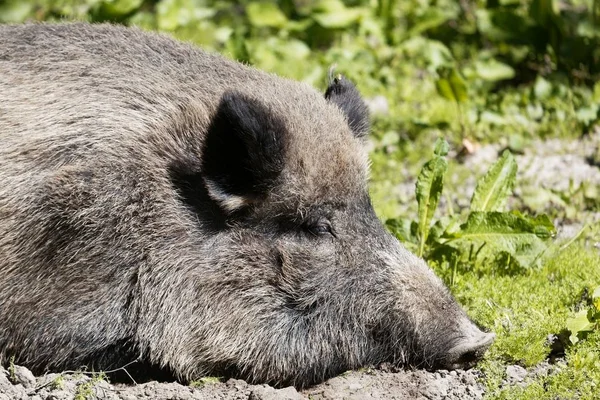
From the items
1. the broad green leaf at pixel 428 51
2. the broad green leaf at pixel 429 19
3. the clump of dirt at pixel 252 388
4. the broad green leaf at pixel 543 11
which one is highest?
the broad green leaf at pixel 543 11

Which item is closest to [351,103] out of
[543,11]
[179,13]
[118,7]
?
[118,7]

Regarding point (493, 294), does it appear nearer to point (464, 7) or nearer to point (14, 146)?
point (14, 146)

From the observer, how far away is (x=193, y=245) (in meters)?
4.72

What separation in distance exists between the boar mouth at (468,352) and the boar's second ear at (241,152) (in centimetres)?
122

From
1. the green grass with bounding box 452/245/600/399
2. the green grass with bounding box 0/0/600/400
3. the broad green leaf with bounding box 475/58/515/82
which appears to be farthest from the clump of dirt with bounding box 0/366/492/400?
the broad green leaf with bounding box 475/58/515/82

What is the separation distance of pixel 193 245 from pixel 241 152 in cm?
53

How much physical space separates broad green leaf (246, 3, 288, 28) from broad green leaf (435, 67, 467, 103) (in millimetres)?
2517

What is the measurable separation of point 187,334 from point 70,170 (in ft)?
3.24

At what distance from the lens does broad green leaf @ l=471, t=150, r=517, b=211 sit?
599cm

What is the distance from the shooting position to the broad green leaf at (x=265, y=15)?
9.50 m

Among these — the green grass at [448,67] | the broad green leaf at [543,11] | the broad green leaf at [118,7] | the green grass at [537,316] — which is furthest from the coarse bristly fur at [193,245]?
the broad green leaf at [543,11]

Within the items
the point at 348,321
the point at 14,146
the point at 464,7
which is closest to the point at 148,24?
the point at 464,7

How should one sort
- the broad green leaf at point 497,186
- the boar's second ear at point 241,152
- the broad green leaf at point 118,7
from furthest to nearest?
the broad green leaf at point 118,7 < the broad green leaf at point 497,186 < the boar's second ear at point 241,152

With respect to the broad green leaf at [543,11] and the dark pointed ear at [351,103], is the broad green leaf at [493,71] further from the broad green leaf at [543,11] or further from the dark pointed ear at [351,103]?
the dark pointed ear at [351,103]
